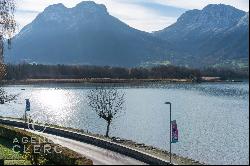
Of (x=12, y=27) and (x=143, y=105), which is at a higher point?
(x=12, y=27)

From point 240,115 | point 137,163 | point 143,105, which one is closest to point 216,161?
point 137,163

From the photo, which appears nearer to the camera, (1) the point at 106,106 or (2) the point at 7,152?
(2) the point at 7,152

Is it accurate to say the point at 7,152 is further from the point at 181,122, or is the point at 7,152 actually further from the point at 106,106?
the point at 181,122

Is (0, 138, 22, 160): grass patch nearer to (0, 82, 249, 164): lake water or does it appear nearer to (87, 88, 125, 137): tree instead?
(87, 88, 125, 137): tree

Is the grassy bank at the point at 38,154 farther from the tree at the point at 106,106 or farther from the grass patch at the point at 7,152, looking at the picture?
the tree at the point at 106,106

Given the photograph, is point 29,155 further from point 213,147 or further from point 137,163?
point 213,147

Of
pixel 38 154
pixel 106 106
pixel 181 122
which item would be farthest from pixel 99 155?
pixel 181 122

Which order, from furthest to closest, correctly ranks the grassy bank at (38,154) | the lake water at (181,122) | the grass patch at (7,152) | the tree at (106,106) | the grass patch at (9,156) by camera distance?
the tree at (106,106)
the lake water at (181,122)
the grass patch at (7,152)
the grass patch at (9,156)
the grassy bank at (38,154)

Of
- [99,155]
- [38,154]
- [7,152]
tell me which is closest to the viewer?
[38,154]

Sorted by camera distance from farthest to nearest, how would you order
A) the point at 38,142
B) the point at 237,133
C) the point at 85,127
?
the point at 85,127 → the point at 237,133 → the point at 38,142

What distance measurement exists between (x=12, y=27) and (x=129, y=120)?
53797 mm

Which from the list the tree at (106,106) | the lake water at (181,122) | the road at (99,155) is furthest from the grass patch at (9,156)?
the lake water at (181,122)

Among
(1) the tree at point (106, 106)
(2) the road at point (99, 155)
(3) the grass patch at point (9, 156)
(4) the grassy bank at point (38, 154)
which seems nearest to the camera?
(4) the grassy bank at point (38, 154)

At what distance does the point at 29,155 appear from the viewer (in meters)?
46.3
